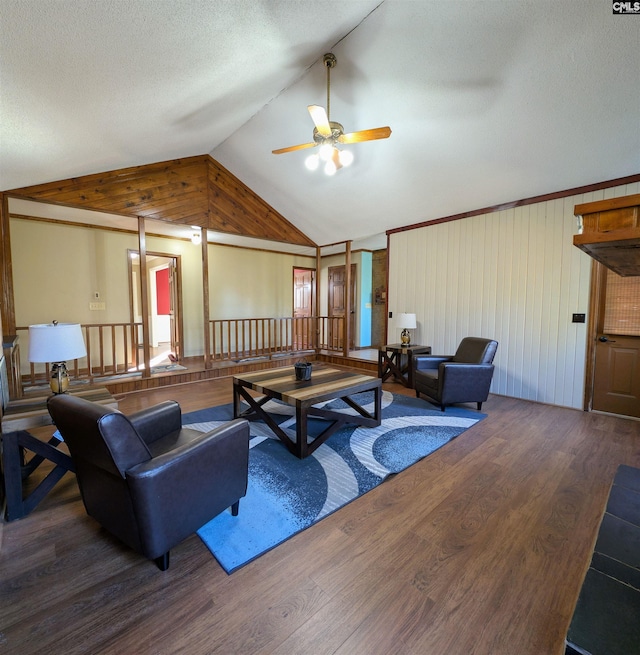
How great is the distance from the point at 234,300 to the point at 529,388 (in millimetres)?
5593

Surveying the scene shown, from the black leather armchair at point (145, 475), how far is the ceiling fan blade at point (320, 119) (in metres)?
2.40

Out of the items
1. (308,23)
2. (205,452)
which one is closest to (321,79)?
(308,23)

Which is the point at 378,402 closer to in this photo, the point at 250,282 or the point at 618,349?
the point at 618,349

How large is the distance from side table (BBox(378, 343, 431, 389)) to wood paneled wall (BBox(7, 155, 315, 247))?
3.06 metres

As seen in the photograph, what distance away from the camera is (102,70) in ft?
6.57

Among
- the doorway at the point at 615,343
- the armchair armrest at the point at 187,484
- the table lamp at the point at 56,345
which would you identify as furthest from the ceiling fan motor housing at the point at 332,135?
the doorway at the point at 615,343

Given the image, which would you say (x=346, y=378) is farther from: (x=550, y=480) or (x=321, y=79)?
(x=321, y=79)

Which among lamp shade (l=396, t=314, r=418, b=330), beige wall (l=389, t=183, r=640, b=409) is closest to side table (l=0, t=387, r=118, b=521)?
lamp shade (l=396, t=314, r=418, b=330)

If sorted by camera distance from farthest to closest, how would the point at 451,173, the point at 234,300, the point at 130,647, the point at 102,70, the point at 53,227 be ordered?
the point at 234,300 < the point at 53,227 < the point at 451,173 < the point at 102,70 < the point at 130,647

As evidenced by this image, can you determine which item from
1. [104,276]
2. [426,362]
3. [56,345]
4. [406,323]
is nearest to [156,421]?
[56,345]

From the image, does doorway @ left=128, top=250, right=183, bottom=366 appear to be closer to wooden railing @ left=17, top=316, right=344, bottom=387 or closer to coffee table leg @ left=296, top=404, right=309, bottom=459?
wooden railing @ left=17, top=316, right=344, bottom=387

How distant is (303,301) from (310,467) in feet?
20.3

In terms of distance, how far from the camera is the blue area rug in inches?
66.9

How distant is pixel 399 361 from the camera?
16.4ft
